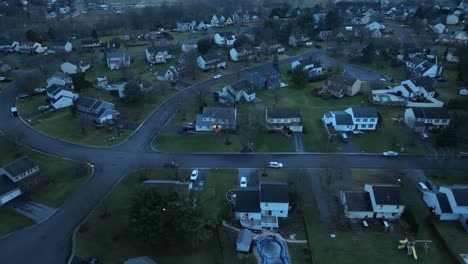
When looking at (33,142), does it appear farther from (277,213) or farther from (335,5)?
(335,5)

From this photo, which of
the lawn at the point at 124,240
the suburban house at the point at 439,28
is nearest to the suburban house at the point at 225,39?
the suburban house at the point at 439,28

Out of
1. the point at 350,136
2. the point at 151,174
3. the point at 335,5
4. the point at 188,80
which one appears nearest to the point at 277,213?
the point at 151,174

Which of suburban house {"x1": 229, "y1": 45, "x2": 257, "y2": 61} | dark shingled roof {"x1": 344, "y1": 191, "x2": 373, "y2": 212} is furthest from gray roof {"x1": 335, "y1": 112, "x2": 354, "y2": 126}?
suburban house {"x1": 229, "y1": 45, "x2": 257, "y2": 61}

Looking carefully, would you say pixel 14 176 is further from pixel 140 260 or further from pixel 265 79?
pixel 265 79

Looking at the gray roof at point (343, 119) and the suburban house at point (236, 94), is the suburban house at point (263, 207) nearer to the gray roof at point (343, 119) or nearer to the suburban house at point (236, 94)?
the gray roof at point (343, 119)

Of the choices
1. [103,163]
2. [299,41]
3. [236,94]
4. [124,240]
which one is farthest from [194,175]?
[299,41]

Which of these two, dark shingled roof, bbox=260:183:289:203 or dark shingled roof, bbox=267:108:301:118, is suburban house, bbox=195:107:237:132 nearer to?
dark shingled roof, bbox=267:108:301:118

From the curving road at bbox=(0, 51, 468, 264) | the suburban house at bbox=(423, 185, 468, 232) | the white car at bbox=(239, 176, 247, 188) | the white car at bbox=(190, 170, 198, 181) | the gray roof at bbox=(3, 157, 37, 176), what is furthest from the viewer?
the white car at bbox=(190, 170, 198, 181)
